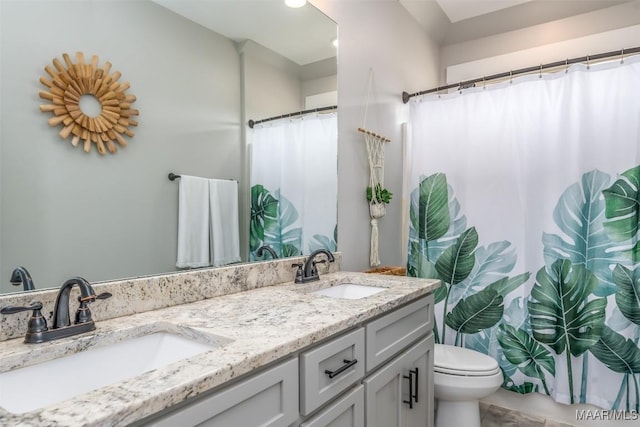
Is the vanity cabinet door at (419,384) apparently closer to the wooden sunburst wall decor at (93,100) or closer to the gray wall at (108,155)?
the gray wall at (108,155)

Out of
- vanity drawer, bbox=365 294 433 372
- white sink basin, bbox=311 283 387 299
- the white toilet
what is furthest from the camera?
the white toilet

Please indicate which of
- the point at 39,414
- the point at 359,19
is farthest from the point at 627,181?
the point at 39,414

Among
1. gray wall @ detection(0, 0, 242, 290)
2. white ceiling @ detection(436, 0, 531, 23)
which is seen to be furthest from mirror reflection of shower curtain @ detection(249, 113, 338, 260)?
white ceiling @ detection(436, 0, 531, 23)

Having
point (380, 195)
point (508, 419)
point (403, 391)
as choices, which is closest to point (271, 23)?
point (380, 195)

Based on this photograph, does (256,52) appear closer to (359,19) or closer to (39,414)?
(359,19)

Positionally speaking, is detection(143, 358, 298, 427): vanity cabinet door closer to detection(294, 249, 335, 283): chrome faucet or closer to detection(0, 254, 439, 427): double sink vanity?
detection(0, 254, 439, 427): double sink vanity

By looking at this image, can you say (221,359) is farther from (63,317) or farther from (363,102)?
(363,102)

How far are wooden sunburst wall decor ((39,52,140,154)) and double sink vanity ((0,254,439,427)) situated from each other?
1.34 feet

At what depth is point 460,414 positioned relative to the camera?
1.89m

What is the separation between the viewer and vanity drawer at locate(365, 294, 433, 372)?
1185 mm

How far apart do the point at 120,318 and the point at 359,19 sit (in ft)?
6.31

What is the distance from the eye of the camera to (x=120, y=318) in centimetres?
101

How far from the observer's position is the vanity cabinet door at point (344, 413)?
94 centimetres

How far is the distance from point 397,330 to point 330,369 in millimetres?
428
